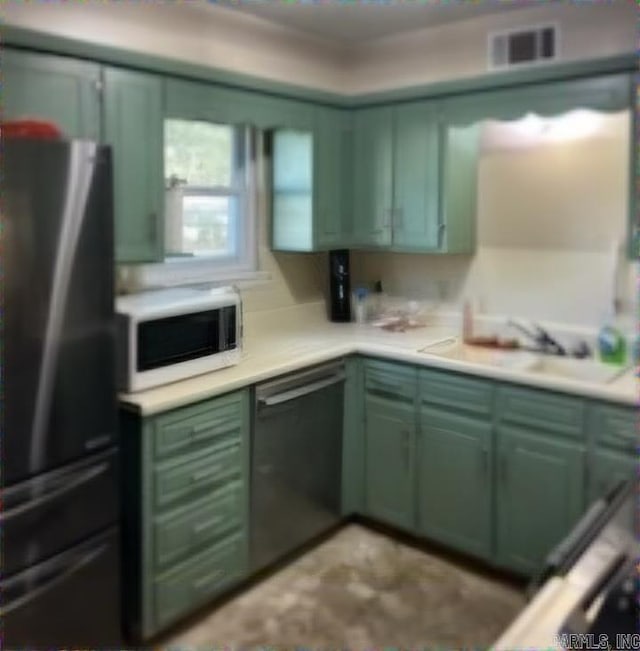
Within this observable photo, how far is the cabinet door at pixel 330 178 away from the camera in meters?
2.21

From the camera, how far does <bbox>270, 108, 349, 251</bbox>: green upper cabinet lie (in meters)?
2.05

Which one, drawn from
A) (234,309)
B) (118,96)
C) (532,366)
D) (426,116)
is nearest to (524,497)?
(532,366)

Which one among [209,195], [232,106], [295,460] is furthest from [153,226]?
[295,460]

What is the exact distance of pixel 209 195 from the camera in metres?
1.53

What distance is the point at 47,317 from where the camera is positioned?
1213mm

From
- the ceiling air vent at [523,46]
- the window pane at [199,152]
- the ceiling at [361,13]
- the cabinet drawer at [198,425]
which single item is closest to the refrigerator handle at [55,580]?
the cabinet drawer at [198,425]

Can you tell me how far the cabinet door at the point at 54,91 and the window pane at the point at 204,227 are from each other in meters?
0.23

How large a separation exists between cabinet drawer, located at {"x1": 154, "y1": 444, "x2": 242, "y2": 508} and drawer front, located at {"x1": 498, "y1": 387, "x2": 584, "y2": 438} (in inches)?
29.4

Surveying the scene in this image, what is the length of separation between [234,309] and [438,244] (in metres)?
0.83

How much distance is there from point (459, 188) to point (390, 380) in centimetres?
64

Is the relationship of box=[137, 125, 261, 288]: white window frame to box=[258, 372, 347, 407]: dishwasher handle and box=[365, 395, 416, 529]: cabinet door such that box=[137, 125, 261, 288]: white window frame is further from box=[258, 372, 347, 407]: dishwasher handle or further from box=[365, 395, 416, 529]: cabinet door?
box=[365, 395, 416, 529]: cabinet door

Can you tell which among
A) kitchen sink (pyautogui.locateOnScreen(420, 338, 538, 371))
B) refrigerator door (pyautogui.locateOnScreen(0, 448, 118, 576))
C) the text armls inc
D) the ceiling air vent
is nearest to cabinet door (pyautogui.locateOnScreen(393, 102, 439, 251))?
the ceiling air vent

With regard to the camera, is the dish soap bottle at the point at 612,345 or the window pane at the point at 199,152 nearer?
the window pane at the point at 199,152

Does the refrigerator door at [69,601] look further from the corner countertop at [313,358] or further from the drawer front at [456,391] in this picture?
the drawer front at [456,391]
